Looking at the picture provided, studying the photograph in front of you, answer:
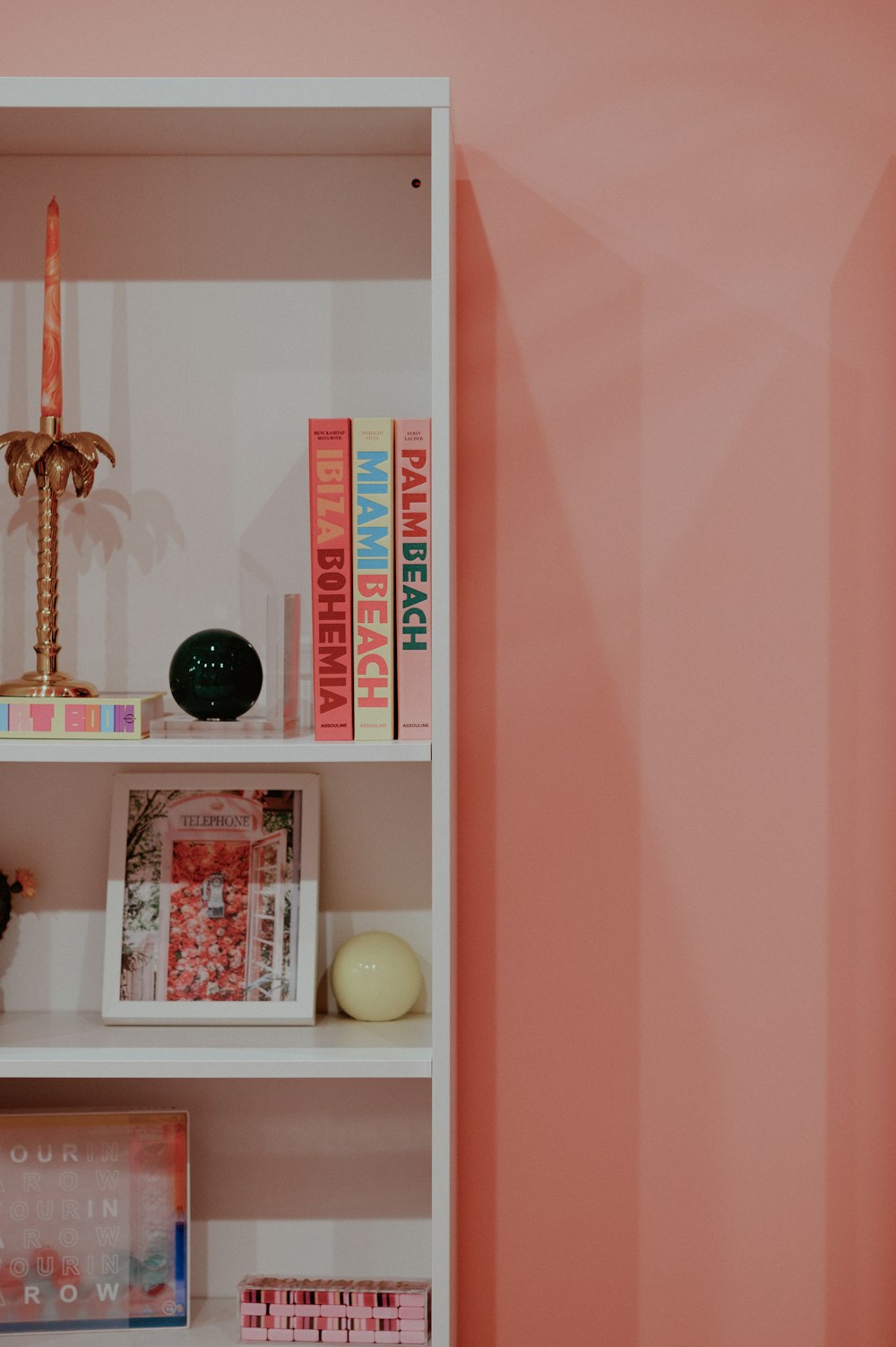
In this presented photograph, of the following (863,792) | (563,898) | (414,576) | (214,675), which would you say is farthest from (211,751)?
(863,792)

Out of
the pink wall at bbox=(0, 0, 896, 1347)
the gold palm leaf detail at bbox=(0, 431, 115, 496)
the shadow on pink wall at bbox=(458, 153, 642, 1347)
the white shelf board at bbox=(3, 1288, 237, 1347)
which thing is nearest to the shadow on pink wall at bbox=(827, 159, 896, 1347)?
the pink wall at bbox=(0, 0, 896, 1347)

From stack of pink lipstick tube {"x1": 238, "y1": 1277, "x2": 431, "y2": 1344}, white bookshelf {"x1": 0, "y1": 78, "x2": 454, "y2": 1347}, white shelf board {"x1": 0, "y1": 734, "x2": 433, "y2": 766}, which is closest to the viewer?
white shelf board {"x1": 0, "y1": 734, "x2": 433, "y2": 766}

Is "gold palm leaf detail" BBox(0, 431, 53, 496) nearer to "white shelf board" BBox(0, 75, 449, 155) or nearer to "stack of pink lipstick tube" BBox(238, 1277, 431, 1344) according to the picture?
"white shelf board" BBox(0, 75, 449, 155)

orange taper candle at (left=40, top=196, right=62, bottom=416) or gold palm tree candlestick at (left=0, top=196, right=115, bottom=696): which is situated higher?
orange taper candle at (left=40, top=196, right=62, bottom=416)

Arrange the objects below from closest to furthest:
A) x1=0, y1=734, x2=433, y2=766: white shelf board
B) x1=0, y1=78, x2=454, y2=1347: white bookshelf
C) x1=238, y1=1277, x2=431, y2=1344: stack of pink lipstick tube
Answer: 1. x1=0, y1=734, x2=433, y2=766: white shelf board
2. x1=238, y1=1277, x2=431, y2=1344: stack of pink lipstick tube
3. x1=0, y1=78, x2=454, y2=1347: white bookshelf

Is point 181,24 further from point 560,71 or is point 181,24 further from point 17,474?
point 17,474

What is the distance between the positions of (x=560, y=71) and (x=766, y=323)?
0.37m

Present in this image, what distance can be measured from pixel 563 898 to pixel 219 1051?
0.42m

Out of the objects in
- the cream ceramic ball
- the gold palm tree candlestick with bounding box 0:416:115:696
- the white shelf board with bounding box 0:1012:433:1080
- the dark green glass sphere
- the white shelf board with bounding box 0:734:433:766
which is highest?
the gold palm tree candlestick with bounding box 0:416:115:696

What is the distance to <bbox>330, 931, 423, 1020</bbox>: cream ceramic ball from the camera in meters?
1.22

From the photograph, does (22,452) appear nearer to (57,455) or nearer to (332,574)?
(57,455)

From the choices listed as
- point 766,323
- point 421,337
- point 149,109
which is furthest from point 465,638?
point 149,109

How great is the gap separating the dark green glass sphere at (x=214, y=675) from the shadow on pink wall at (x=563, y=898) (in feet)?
0.93

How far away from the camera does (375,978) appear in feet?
3.99
